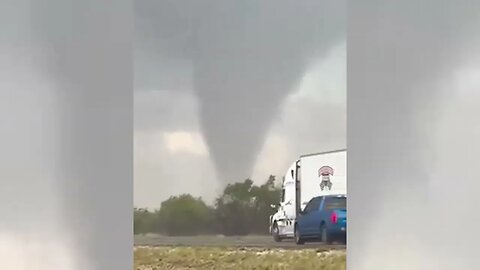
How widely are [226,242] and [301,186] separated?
15.7 inches

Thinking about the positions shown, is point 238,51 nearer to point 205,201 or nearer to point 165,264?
point 205,201

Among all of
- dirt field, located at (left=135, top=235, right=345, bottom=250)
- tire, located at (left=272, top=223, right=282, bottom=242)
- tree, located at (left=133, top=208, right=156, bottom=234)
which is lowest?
dirt field, located at (left=135, top=235, right=345, bottom=250)

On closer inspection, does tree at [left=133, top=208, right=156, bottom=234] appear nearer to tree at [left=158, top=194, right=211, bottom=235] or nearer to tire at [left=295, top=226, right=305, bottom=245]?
tree at [left=158, top=194, right=211, bottom=235]

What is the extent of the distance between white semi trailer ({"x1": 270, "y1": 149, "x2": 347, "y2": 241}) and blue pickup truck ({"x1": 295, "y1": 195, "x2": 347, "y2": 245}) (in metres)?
0.03

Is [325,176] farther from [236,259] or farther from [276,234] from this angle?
[236,259]

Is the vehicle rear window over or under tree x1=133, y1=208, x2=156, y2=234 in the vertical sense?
over

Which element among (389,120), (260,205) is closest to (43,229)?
(260,205)

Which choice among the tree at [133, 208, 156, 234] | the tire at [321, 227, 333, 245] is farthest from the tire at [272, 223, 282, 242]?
the tree at [133, 208, 156, 234]

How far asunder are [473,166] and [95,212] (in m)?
1.61

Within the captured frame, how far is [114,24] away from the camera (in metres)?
3.42

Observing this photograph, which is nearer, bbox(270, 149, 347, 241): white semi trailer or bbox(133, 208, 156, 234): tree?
bbox(270, 149, 347, 241): white semi trailer

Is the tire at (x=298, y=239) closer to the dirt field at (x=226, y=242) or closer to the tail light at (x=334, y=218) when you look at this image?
the dirt field at (x=226, y=242)

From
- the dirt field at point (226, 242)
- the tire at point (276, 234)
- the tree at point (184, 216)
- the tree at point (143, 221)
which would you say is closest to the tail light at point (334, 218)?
the dirt field at point (226, 242)

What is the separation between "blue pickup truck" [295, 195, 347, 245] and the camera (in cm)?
321
